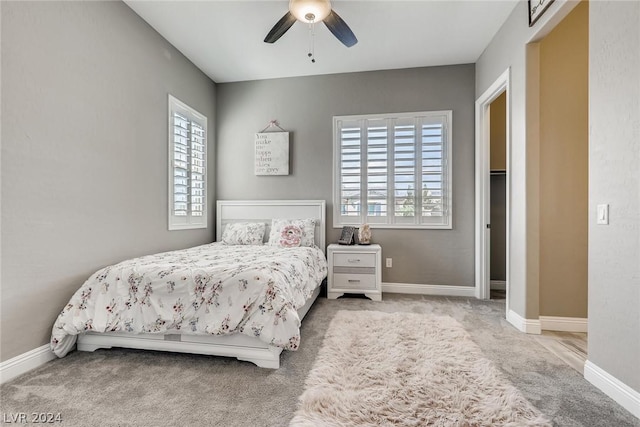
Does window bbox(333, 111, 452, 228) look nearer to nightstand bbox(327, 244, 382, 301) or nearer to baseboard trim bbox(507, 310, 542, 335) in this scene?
nightstand bbox(327, 244, 382, 301)

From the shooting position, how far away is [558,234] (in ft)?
8.56

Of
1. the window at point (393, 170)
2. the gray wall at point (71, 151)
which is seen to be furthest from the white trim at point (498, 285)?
the gray wall at point (71, 151)

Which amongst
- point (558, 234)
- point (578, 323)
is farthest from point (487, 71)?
point (578, 323)

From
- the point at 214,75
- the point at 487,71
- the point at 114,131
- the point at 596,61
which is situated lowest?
the point at 114,131

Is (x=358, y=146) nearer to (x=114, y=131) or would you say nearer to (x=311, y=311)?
(x=311, y=311)

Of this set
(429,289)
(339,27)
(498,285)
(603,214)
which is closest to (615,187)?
(603,214)

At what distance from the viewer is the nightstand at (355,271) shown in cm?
351

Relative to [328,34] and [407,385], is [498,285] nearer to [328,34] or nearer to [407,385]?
[407,385]

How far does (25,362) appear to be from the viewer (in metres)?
1.90

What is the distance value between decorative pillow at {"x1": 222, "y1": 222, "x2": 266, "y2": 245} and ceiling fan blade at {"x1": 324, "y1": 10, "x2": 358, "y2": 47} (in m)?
2.34

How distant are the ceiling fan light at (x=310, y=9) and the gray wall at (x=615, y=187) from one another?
1693 mm

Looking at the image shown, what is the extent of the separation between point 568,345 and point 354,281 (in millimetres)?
1947

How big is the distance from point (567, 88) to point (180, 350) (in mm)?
3683

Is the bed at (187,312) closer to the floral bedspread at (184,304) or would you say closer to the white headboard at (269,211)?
the floral bedspread at (184,304)
